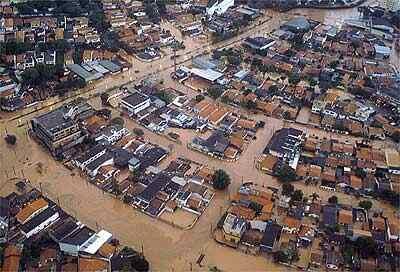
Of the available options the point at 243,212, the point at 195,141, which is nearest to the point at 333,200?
the point at 243,212

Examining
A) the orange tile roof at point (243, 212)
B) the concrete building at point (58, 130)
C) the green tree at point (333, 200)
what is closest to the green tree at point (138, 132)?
the concrete building at point (58, 130)

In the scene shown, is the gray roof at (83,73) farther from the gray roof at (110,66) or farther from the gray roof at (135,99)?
the gray roof at (135,99)

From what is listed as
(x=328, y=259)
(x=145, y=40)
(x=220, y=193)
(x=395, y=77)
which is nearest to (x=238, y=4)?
(x=145, y=40)

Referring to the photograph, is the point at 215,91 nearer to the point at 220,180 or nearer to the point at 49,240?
the point at 220,180

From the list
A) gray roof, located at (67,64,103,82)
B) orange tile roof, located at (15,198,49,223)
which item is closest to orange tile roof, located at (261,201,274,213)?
orange tile roof, located at (15,198,49,223)

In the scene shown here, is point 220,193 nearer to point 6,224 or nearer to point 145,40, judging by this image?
point 6,224

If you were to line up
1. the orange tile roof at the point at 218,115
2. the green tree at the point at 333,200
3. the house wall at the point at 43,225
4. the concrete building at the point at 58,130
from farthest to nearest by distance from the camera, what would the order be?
the orange tile roof at the point at 218,115 → the concrete building at the point at 58,130 → the green tree at the point at 333,200 → the house wall at the point at 43,225
